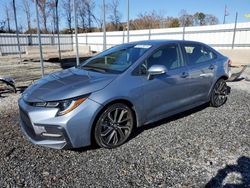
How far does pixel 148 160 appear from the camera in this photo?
3.33 m

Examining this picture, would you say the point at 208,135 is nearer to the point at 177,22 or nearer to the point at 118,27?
the point at 177,22

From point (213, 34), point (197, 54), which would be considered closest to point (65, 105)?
point (197, 54)

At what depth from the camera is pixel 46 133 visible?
321cm

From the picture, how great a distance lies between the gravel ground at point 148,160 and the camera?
2.90 meters

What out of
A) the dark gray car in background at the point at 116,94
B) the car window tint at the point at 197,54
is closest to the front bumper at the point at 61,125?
the dark gray car in background at the point at 116,94

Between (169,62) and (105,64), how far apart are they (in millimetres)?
1146

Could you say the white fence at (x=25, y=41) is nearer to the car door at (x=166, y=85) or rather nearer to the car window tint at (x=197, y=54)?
the car window tint at (x=197, y=54)

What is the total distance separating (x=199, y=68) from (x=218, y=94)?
1.11 meters

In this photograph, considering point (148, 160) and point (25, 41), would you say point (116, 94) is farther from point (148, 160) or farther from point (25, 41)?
point (25, 41)

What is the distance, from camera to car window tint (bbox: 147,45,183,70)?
13.5 feet

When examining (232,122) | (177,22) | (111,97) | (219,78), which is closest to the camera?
(111,97)

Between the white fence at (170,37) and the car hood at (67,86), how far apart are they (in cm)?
1422

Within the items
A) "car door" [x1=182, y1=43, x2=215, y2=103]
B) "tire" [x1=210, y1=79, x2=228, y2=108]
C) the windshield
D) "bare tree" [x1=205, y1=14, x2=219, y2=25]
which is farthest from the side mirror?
"bare tree" [x1=205, y1=14, x2=219, y2=25]

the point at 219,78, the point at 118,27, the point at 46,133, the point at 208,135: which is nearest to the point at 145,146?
the point at 208,135
